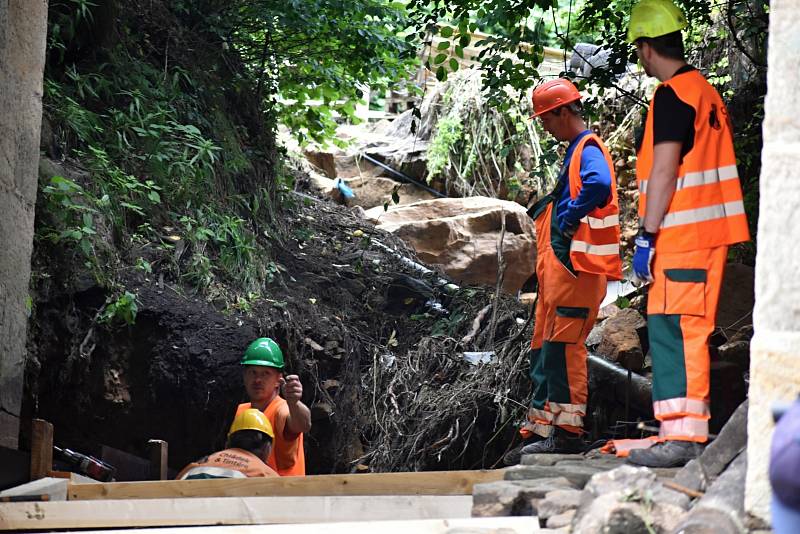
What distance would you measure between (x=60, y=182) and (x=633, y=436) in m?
3.76

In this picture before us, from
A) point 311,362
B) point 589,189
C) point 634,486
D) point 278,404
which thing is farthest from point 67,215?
point 634,486

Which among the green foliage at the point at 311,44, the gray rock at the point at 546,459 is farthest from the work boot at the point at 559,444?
the green foliage at the point at 311,44

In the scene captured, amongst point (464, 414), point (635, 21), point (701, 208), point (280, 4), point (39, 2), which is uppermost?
point (280, 4)

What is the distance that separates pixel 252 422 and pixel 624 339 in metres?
2.67

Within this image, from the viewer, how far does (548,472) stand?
11.6 ft

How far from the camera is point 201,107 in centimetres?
818

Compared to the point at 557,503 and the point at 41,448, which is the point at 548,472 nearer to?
the point at 557,503

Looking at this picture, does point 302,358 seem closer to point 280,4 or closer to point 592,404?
point 592,404

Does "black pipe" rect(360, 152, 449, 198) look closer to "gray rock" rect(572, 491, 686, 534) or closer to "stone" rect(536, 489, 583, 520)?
"stone" rect(536, 489, 583, 520)

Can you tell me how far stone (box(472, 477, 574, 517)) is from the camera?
3.12 metres

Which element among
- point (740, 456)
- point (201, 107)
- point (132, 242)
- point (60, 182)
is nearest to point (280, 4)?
point (201, 107)

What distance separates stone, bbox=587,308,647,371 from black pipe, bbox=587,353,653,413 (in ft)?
0.38

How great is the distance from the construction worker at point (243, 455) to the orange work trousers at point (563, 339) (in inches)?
54.8

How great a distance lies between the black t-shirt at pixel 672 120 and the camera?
3.68m
